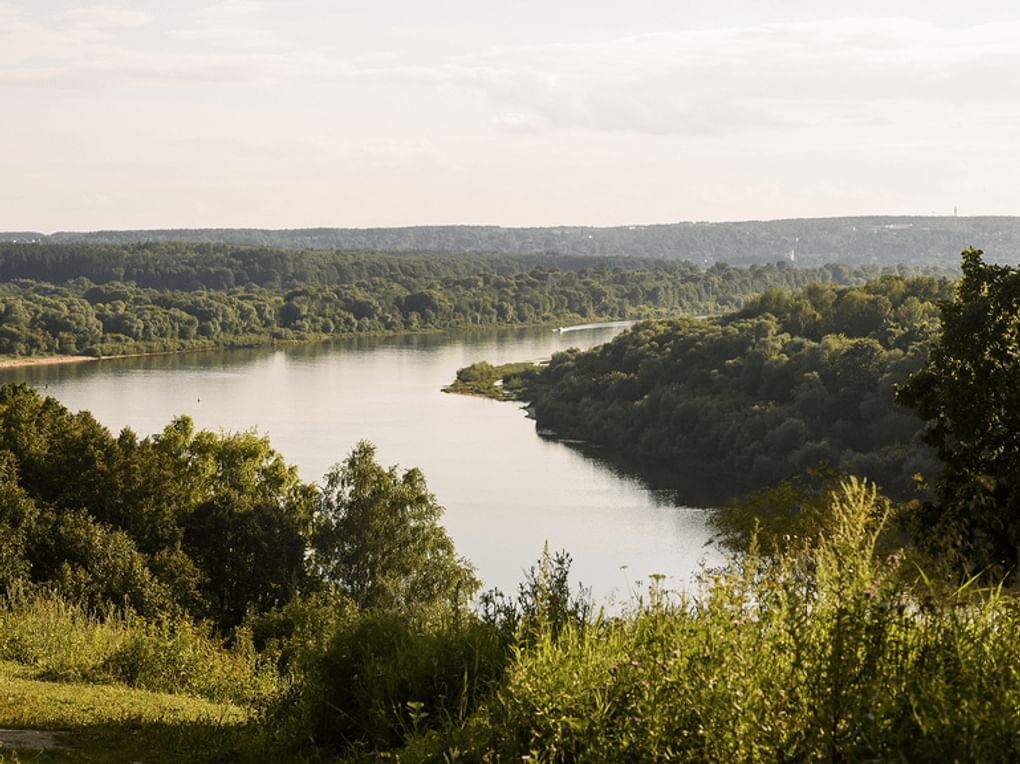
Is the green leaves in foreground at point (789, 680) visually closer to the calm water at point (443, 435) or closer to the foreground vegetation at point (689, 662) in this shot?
the foreground vegetation at point (689, 662)

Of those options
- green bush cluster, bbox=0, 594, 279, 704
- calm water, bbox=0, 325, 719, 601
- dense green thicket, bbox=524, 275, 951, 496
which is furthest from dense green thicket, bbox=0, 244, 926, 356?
green bush cluster, bbox=0, 594, 279, 704

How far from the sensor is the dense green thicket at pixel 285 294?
96.6 metres

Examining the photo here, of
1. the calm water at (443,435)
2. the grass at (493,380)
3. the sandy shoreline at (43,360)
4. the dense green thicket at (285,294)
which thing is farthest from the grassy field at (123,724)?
the dense green thicket at (285,294)

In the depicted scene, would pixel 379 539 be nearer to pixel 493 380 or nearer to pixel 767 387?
pixel 767 387

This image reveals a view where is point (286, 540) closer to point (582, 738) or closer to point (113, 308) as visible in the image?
point (582, 738)

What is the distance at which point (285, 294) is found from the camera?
122125mm

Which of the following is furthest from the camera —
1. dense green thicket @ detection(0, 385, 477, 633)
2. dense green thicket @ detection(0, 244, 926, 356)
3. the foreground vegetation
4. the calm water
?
dense green thicket @ detection(0, 244, 926, 356)

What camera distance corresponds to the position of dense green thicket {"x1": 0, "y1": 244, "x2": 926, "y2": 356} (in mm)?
96625

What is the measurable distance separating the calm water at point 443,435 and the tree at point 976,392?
3.69 meters

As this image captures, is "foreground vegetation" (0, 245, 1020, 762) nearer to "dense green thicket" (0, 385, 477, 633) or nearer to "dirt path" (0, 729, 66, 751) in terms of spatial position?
"dirt path" (0, 729, 66, 751)

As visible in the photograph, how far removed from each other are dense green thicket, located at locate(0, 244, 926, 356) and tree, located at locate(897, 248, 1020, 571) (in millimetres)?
81543

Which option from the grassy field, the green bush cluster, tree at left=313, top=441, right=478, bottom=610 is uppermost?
the grassy field

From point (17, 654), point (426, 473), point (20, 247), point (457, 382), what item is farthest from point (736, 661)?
point (20, 247)

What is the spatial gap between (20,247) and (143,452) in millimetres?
143029
